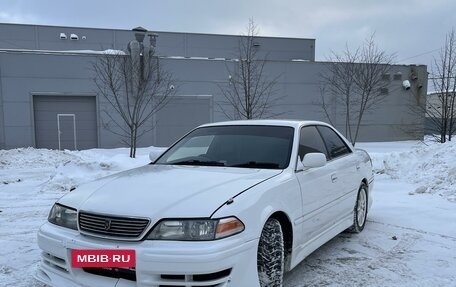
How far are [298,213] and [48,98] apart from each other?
64.7 ft

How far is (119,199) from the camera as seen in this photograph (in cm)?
302

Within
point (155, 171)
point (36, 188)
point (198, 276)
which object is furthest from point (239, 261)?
point (36, 188)

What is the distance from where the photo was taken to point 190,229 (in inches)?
109

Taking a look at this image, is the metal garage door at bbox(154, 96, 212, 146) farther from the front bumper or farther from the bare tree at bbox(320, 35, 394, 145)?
the front bumper

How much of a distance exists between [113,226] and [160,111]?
19148 mm

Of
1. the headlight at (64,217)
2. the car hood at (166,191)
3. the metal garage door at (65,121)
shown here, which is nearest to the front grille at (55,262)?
the headlight at (64,217)

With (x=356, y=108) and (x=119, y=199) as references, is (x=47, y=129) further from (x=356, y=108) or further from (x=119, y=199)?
(x=119, y=199)

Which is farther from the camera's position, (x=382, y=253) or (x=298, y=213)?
(x=382, y=253)

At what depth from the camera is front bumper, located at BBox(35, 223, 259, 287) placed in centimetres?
262

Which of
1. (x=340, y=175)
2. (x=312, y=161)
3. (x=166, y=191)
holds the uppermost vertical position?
(x=312, y=161)

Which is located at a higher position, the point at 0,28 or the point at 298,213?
the point at 0,28

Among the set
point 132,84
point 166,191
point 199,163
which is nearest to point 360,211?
point 199,163

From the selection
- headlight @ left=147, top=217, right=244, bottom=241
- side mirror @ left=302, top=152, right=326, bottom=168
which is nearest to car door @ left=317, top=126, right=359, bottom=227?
side mirror @ left=302, top=152, right=326, bottom=168

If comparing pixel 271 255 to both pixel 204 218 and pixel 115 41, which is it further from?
pixel 115 41
